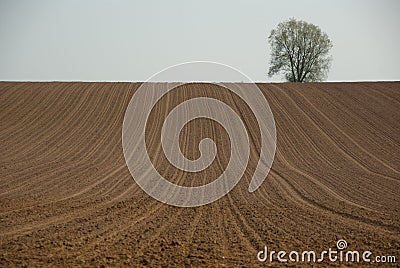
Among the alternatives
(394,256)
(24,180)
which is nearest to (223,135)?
(24,180)

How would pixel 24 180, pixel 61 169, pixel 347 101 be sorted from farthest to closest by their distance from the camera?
pixel 347 101 < pixel 61 169 < pixel 24 180

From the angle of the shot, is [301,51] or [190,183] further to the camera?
[301,51]

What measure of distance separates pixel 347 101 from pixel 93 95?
52.3ft

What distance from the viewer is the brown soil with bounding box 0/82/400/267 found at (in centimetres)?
909

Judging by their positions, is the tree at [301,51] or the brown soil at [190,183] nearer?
the brown soil at [190,183]

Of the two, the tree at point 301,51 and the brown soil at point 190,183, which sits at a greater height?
the tree at point 301,51

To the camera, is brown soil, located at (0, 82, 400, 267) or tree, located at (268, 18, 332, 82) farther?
tree, located at (268, 18, 332, 82)

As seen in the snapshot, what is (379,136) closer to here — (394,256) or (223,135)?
(223,135)

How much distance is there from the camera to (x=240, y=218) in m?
11.6

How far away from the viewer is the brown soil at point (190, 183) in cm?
909

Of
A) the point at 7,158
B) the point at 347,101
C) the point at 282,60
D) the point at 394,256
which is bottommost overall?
the point at 394,256

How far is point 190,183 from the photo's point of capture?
53.8 feet

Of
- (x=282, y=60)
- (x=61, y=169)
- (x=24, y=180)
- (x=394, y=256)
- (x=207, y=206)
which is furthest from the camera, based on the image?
(x=282, y=60)

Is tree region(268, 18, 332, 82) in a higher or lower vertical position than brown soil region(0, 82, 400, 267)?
higher
